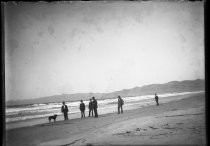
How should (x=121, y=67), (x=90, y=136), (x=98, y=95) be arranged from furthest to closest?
(x=98, y=95) → (x=121, y=67) → (x=90, y=136)

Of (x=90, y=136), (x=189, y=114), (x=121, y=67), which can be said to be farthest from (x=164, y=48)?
(x=90, y=136)

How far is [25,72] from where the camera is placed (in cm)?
618

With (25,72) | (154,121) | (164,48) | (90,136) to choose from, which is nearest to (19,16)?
(25,72)

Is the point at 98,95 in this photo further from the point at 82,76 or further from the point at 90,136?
the point at 90,136

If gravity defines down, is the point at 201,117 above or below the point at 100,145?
above

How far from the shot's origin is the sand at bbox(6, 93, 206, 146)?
562 centimetres

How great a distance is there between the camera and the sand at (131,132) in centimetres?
562

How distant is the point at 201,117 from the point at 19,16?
5988mm

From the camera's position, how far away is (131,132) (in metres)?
6.14

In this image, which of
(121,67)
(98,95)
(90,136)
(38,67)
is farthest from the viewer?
(98,95)

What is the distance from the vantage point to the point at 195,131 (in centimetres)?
578

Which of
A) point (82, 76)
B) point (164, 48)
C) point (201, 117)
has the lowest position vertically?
point (201, 117)

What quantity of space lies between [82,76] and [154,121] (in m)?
2.83

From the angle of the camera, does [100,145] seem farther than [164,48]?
No
